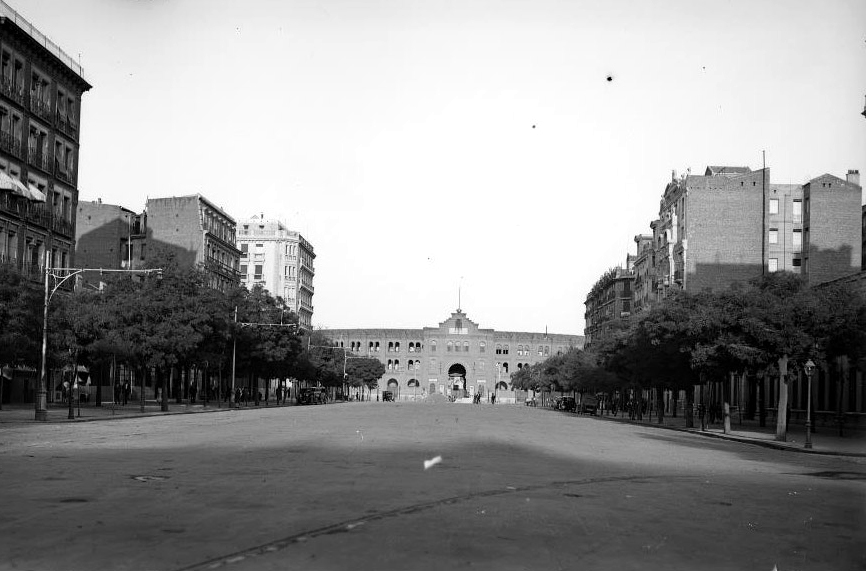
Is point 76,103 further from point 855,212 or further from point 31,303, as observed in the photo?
point 855,212

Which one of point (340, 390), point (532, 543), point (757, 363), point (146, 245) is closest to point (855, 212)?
point (757, 363)

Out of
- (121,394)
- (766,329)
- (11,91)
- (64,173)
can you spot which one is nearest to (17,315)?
(11,91)

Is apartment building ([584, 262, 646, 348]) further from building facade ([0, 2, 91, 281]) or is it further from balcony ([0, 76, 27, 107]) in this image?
balcony ([0, 76, 27, 107])

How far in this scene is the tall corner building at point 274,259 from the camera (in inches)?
6304

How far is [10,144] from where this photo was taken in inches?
2505

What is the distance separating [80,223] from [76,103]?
35370 millimetres

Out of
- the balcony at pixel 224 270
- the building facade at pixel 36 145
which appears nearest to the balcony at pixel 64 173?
the building facade at pixel 36 145

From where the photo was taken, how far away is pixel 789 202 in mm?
98312

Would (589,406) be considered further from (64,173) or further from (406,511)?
(406,511)

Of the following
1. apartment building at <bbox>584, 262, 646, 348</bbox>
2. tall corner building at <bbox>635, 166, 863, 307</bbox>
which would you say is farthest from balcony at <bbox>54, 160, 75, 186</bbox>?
apartment building at <bbox>584, 262, 646, 348</bbox>

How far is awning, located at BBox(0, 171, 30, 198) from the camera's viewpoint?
199ft

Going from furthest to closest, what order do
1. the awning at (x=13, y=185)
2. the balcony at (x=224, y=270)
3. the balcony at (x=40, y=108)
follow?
the balcony at (x=224, y=270) < the balcony at (x=40, y=108) < the awning at (x=13, y=185)

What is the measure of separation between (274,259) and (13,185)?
326 feet

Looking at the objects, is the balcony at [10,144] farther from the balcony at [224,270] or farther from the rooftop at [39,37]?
the balcony at [224,270]
